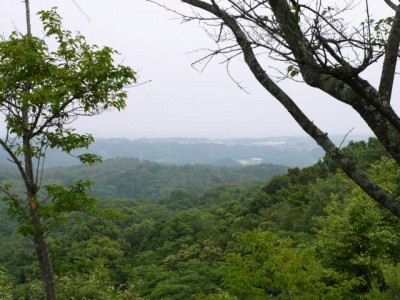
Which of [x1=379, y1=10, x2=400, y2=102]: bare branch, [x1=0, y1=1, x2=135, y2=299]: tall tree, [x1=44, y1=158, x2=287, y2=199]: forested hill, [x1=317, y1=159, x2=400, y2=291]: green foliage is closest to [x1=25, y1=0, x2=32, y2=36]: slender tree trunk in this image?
[x1=0, y1=1, x2=135, y2=299]: tall tree

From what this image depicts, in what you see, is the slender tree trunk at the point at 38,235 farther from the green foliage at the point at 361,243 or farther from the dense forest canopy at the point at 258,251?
the green foliage at the point at 361,243

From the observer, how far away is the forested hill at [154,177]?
12756 centimetres

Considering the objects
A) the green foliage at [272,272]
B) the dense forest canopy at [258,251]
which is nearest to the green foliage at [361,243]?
the dense forest canopy at [258,251]

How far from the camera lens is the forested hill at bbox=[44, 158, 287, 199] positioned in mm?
127562

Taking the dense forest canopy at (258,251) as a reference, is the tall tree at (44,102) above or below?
above

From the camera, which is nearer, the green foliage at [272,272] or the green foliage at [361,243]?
the green foliage at [272,272]

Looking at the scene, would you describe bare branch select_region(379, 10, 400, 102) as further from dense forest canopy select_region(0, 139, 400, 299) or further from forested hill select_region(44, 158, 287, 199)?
forested hill select_region(44, 158, 287, 199)

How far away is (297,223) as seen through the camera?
23484 millimetres

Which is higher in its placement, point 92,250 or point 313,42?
point 313,42

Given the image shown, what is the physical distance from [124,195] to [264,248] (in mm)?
122393

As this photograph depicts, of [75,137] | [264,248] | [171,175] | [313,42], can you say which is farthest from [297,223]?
[171,175]

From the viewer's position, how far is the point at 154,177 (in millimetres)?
139625

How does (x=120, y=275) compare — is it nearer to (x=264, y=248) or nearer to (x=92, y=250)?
(x=92, y=250)

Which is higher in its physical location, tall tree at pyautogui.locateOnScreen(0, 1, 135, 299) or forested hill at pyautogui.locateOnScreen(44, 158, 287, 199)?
tall tree at pyautogui.locateOnScreen(0, 1, 135, 299)
